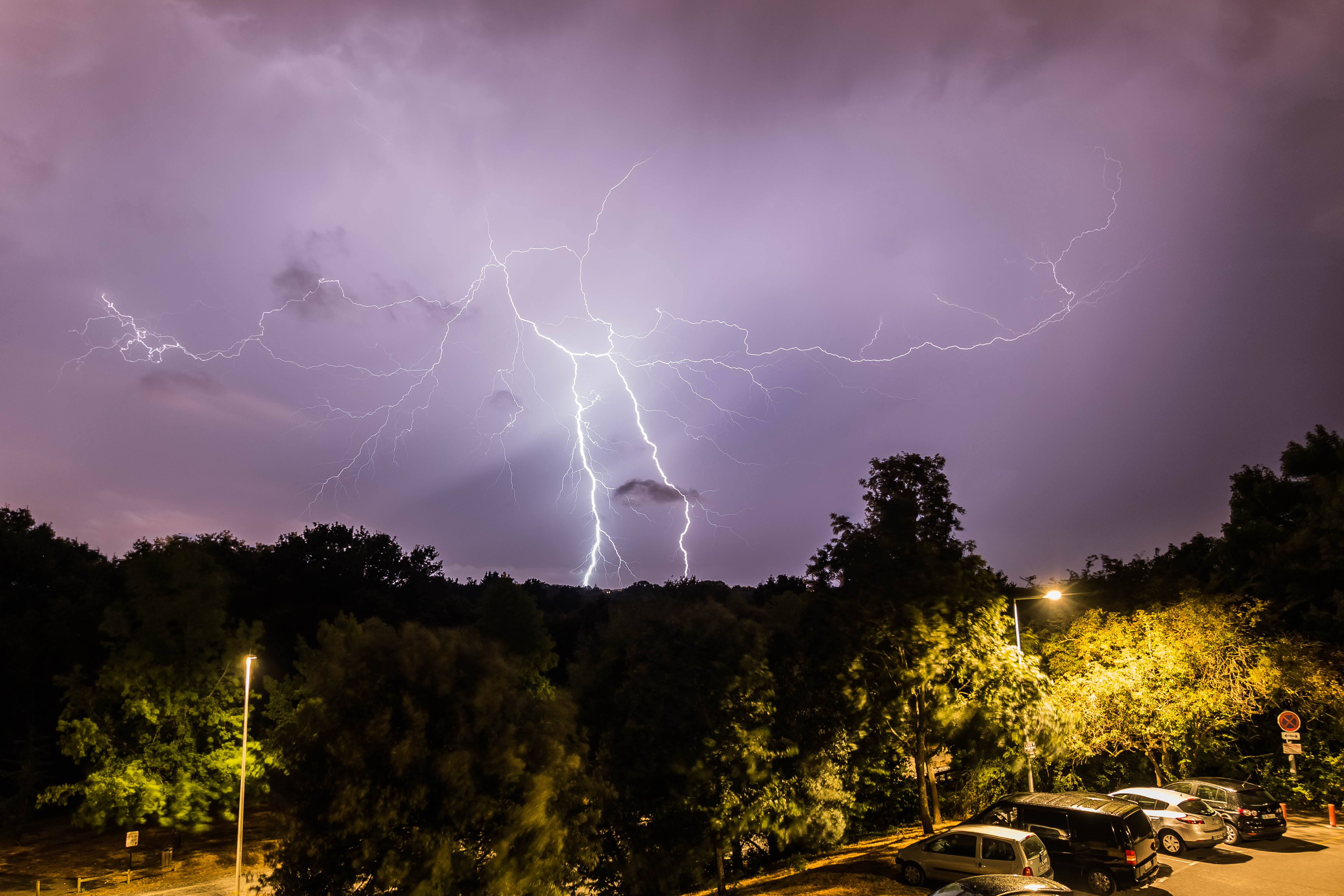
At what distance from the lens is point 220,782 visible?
2856 cm

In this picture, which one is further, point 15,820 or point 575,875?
point 15,820

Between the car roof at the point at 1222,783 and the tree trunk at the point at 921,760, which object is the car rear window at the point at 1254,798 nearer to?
the car roof at the point at 1222,783

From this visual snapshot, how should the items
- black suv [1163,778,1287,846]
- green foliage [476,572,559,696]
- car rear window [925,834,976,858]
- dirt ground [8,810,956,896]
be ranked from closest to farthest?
car rear window [925,834,976,858] → dirt ground [8,810,956,896] → black suv [1163,778,1287,846] → green foliage [476,572,559,696]

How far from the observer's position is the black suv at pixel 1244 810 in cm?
1648

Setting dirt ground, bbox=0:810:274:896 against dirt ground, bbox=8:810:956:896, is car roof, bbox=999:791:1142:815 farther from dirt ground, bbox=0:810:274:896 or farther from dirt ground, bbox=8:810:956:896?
dirt ground, bbox=0:810:274:896

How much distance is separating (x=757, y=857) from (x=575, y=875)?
9993mm

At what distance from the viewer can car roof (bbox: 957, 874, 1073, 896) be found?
970 centimetres

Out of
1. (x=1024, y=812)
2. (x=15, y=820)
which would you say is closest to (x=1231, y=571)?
(x=1024, y=812)

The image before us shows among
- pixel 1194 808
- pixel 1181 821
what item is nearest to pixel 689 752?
pixel 1181 821

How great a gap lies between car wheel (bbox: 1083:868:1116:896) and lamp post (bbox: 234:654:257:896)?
21848mm

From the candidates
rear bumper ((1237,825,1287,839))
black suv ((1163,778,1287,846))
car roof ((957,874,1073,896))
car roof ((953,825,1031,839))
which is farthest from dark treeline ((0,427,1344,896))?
car roof ((957,874,1073,896))

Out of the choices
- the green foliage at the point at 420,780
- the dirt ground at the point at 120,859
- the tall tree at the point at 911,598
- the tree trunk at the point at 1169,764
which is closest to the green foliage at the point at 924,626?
the tall tree at the point at 911,598

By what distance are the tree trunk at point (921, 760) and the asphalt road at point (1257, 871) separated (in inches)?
138

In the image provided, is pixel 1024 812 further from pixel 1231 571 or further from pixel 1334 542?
pixel 1231 571
